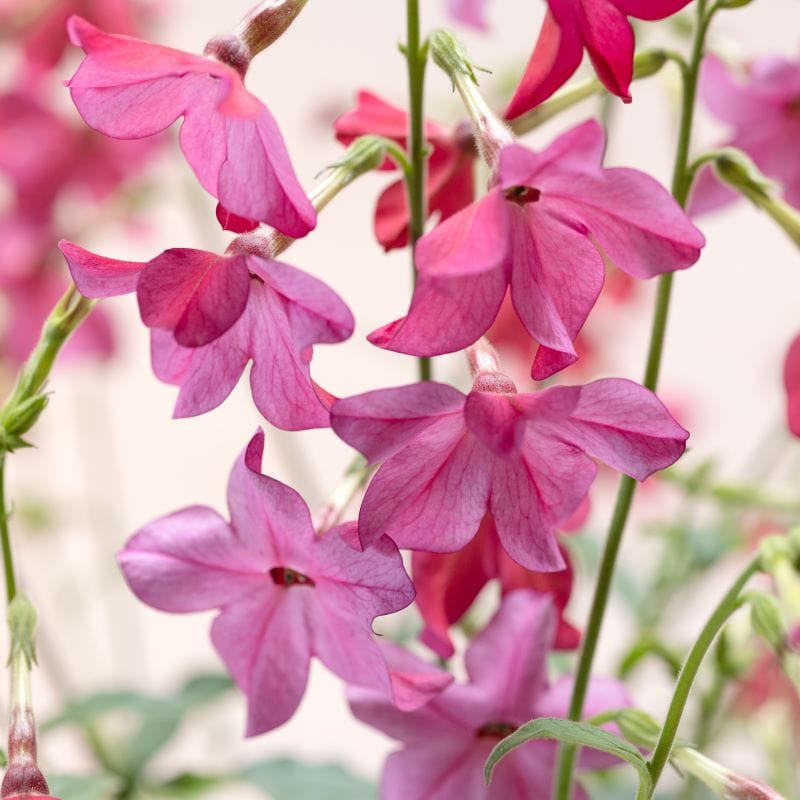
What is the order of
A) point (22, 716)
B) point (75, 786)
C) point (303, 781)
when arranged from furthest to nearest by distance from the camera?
point (303, 781) → point (75, 786) → point (22, 716)

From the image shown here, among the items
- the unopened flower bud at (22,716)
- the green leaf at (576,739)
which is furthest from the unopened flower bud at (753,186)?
the unopened flower bud at (22,716)

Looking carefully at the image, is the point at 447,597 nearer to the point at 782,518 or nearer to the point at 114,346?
the point at 782,518

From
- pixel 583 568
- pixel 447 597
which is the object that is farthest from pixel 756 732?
pixel 447 597

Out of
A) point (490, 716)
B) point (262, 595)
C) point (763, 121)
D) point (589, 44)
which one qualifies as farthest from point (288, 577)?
point (763, 121)

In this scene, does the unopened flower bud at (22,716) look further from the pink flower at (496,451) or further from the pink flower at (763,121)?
the pink flower at (763,121)

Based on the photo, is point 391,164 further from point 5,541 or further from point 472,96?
point 5,541

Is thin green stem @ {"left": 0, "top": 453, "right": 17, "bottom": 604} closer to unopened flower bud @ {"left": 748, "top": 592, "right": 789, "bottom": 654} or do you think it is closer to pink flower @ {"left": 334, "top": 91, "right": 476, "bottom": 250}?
pink flower @ {"left": 334, "top": 91, "right": 476, "bottom": 250}
